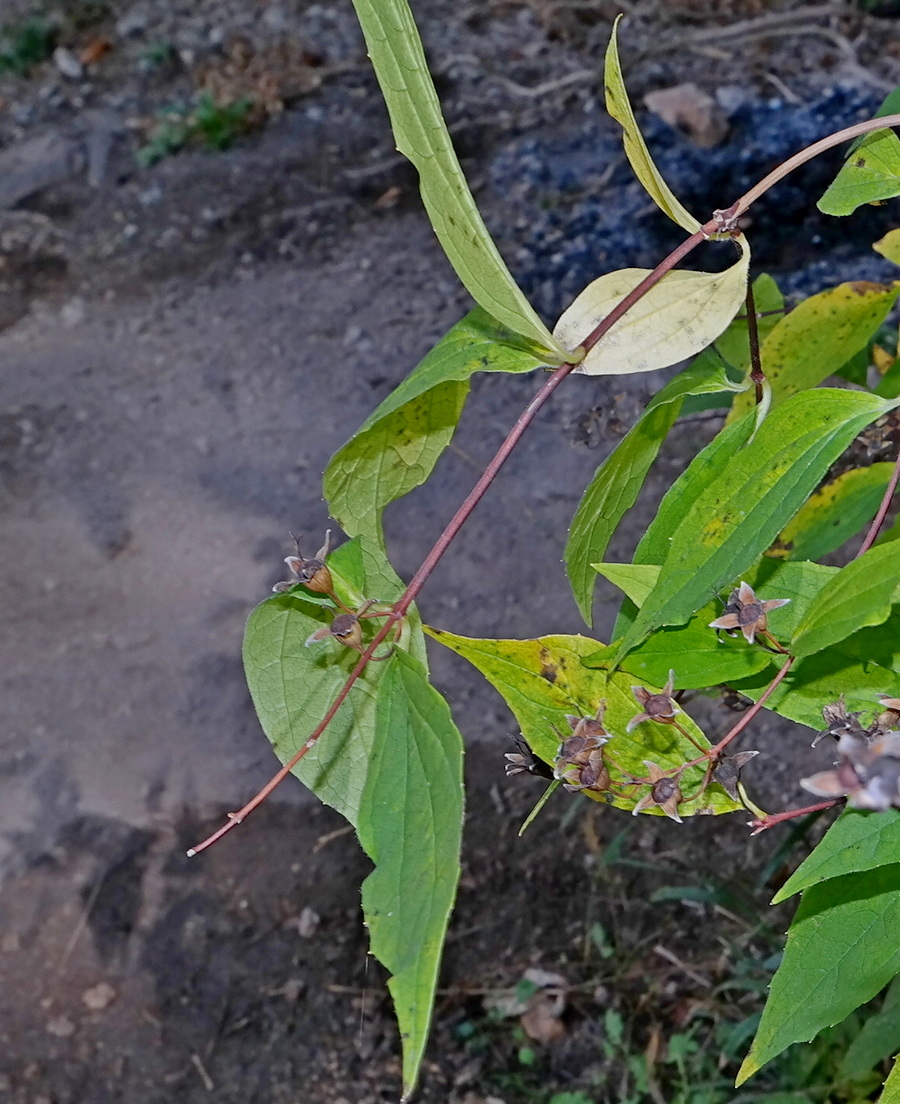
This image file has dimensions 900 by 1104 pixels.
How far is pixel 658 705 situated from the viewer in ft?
2.00

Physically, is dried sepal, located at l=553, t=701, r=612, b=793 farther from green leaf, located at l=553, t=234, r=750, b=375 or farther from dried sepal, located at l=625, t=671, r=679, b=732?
green leaf, located at l=553, t=234, r=750, b=375

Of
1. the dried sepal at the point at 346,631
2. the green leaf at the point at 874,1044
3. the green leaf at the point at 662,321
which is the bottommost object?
the green leaf at the point at 874,1044

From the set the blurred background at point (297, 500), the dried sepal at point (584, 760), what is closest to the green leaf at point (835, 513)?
the blurred background at point (297, 500)

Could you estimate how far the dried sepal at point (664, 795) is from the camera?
62 centimetres

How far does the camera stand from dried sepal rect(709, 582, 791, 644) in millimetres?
587

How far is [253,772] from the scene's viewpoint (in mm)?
2377

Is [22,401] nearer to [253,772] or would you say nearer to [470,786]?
[253,772]

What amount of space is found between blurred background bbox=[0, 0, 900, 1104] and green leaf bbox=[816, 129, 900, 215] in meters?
0.47

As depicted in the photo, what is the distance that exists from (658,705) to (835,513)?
0.51m

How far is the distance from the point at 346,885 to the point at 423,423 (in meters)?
1.59

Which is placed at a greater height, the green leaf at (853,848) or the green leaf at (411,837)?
the green leaf at (411,837)

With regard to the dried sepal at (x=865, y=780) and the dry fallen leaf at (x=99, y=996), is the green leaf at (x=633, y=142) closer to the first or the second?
the dried sepal at (x=865, y=780)

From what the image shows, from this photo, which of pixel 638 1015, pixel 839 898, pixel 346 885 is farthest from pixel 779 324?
pixel 346 885

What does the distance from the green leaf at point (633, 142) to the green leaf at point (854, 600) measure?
219 mm
